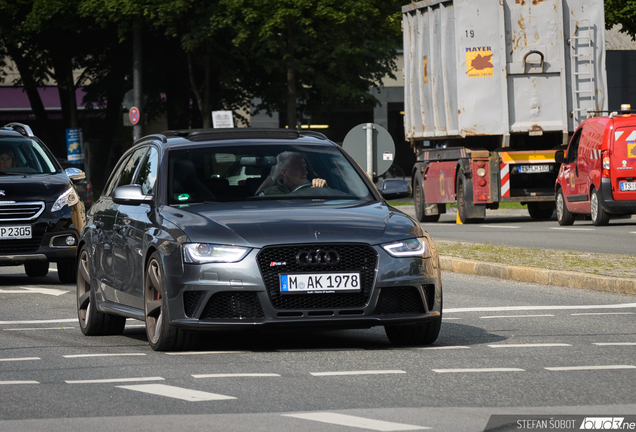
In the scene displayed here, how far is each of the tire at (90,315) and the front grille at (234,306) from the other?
1.93m

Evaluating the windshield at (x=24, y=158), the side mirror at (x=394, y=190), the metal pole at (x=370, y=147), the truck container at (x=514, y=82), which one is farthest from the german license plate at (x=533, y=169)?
the side mirror at (x=394, y=190)

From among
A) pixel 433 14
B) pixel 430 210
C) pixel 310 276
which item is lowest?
pixel 430 210

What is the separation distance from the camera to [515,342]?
902 centimetres

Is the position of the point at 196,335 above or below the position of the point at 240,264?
below

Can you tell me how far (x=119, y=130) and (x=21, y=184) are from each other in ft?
150

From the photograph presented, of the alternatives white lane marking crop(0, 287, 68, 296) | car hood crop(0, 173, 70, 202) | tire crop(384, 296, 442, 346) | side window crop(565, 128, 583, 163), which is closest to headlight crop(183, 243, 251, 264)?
tire crop(384, 296, 442, 346)

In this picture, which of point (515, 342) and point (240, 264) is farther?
point (515, 342)

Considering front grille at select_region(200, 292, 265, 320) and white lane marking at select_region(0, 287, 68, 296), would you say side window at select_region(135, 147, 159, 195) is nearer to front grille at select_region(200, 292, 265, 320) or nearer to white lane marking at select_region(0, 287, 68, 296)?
front grille at select_region(200, 292, 265, 320)

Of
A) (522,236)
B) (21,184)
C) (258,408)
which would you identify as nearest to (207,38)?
(522,236)

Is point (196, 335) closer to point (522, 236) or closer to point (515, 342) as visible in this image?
point (515, 342)

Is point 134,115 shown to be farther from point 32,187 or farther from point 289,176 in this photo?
point 289,176

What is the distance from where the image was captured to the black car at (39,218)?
558 inches

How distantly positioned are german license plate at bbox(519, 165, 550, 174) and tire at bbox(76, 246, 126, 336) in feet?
53.1

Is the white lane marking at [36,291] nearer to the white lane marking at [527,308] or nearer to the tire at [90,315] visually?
the tire at [90,315]
